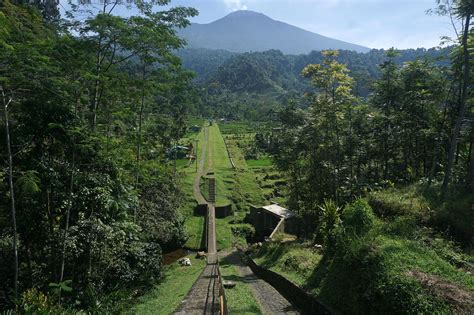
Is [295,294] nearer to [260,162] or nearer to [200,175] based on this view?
[200,175]

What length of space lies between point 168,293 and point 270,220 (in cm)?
1885

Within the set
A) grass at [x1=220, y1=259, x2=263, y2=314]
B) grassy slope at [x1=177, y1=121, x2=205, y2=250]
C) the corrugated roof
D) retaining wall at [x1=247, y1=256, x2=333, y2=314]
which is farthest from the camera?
grassy slope at [x1=177, y1=121, x2=205, y2=250]

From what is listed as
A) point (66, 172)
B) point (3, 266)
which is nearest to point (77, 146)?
point (66, 172)

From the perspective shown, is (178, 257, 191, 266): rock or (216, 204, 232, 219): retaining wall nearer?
(178, 257, 191, 266): rock

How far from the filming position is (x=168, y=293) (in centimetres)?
1820

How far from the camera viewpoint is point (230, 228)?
1542 inches

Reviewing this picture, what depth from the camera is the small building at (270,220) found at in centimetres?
3135

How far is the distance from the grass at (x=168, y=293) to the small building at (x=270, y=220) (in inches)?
338

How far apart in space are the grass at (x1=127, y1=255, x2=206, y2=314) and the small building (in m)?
8.58

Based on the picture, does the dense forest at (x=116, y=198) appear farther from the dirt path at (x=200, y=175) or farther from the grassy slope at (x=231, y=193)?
the dirt path at (x=200, y=175)

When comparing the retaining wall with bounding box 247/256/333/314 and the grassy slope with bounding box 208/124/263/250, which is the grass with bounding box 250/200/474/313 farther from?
the grassy slope with bounding box 208/124/263/250

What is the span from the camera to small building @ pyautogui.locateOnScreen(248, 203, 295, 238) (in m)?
31.4

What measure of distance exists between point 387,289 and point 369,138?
21015 millimetres

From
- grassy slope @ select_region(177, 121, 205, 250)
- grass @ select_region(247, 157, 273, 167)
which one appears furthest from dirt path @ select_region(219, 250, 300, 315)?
grass @ select_region(247, 157, 273, 167)
